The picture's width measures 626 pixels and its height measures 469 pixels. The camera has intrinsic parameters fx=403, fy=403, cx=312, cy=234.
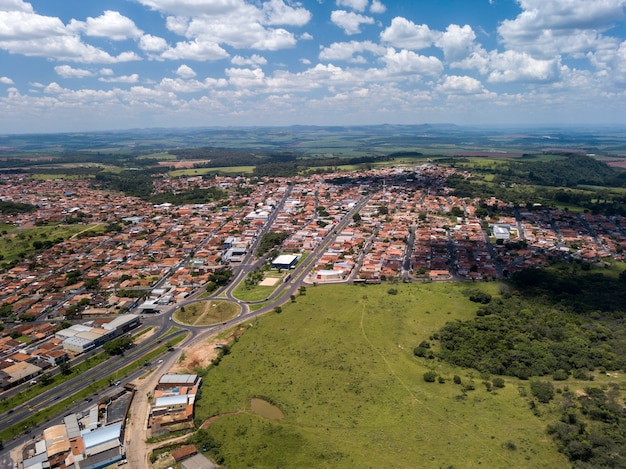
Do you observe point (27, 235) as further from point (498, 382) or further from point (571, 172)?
point (571, 172)

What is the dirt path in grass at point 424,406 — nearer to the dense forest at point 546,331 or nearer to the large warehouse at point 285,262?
the dense forest at point 546,331

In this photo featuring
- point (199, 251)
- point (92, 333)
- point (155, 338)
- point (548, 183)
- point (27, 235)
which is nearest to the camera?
point (92, 333)

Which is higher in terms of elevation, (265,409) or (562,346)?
(562,346)

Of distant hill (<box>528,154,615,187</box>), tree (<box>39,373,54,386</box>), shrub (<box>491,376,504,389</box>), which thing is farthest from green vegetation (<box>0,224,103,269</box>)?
distant hill (<box>528,154,615,187</box>)

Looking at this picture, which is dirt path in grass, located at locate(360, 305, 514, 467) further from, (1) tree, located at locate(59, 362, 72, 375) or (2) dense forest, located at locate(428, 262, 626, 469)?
(1) tree, located at locate(59, 362, 72, 375)

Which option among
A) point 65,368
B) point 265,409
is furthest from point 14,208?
point 265,409

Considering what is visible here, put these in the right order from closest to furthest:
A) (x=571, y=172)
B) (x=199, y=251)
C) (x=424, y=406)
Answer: (x=424, y=406)
(x=199, y=251)
(x=571, y=172)

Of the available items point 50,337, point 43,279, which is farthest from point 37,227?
point 50,337
